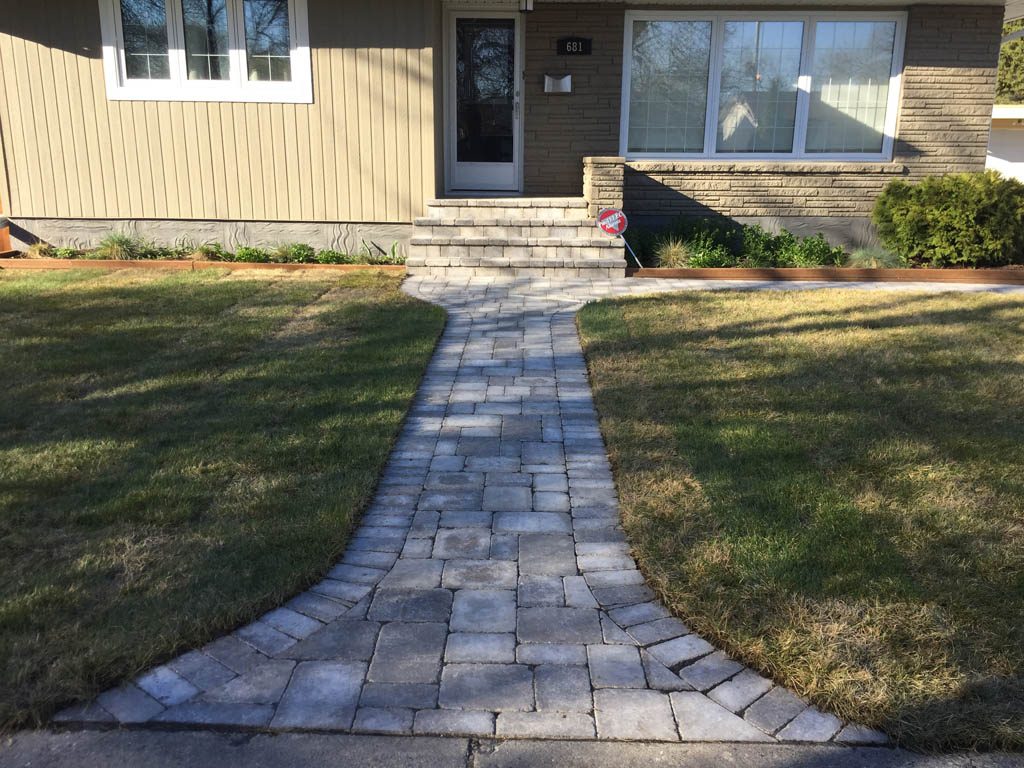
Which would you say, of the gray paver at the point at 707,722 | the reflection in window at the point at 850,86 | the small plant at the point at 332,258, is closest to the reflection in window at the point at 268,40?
the small plant at the point at 332,258

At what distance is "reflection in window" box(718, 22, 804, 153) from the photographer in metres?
10.7

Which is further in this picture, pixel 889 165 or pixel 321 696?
pixel 889 165

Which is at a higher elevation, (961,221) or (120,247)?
(961,221)

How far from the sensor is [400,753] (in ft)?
7.70

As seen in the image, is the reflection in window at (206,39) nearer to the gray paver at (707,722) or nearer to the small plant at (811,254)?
the small plant at (811,254)

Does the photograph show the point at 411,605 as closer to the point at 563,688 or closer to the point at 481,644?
the point at 481,644

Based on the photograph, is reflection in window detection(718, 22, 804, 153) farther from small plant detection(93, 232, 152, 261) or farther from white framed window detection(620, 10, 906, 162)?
small plant detection(93, 232, 152, 261)

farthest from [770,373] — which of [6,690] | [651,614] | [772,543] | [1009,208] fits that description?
[1009,208]

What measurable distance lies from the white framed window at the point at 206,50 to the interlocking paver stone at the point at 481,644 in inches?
277

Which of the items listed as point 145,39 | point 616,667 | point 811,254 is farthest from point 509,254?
point 616,667

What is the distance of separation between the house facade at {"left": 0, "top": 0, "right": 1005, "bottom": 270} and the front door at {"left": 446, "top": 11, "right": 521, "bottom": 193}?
29mm

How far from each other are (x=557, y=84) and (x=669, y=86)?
60.9 inches

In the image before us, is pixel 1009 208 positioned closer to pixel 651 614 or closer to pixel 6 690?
pixel 651 614

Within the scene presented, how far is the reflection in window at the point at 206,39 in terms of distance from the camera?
966 cm
